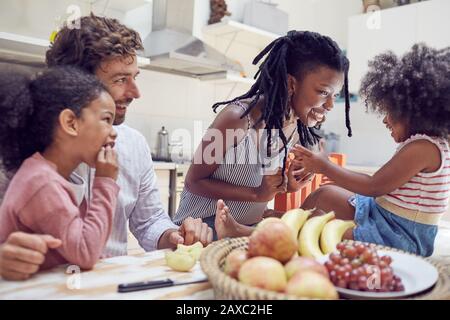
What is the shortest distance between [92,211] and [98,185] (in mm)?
33

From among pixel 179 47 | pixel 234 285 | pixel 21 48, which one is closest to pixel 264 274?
pixel 234 285

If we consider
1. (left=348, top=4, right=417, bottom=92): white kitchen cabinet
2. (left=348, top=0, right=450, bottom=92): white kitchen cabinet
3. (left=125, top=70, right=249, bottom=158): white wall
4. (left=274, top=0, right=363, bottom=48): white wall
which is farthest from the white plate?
(left=274, top=0, right=363, bottom=48): white wall

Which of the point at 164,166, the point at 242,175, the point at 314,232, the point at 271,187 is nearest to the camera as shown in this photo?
the point at 314,232

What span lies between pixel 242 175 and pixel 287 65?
27 centimetres

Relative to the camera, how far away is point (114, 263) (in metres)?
0.55

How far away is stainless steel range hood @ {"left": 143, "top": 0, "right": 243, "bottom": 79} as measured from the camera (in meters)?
2.06

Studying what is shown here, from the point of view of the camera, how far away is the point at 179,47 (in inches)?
82.8

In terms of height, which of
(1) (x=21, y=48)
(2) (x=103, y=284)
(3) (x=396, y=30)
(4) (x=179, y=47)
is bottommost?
(2) (x=103, y=284)

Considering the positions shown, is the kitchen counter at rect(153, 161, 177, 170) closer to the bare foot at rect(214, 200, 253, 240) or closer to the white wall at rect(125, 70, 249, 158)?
the white wall at rect(125, 70, 249, 158)

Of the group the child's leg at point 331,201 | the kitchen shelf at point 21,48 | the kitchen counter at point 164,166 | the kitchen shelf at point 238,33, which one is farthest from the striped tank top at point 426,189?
the kitchen shelf at point 238,33

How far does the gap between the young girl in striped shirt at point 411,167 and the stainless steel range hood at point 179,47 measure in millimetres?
1381

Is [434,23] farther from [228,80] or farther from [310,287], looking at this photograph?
[310,287]

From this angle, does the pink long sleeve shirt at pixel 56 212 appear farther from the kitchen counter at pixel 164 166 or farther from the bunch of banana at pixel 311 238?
the kitchen counter at pixel 164 166

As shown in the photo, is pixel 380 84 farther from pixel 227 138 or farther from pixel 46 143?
pixel 46 143
